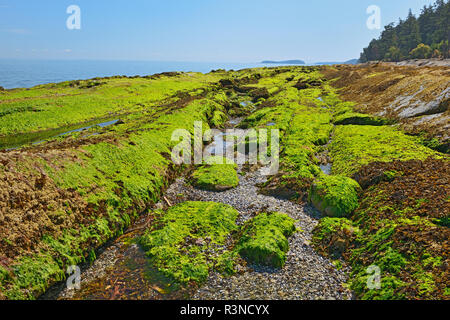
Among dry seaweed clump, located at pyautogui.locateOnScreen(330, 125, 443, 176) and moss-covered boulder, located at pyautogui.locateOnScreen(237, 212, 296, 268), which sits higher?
dry seaweed clump, located at pyautogui.locateOnScreen(330, 125, 443, 176)

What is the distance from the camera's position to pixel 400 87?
4847 centimetres

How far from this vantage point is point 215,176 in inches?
1060

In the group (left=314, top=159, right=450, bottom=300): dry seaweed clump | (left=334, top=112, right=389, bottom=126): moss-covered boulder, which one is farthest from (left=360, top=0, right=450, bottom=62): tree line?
(left=314, top=159, right=450, bottom=300): dry seaweed clump

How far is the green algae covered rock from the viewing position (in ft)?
48.3

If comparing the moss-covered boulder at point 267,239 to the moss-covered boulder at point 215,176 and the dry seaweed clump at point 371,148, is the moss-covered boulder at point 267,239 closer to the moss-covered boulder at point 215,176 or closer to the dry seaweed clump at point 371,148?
the moss-covered boulder at point 215,176

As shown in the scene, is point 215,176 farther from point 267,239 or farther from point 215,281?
point 215,281

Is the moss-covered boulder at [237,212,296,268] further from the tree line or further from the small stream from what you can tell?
the tree line

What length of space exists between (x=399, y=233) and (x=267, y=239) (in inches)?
301

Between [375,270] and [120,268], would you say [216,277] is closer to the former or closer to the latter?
[120,268]

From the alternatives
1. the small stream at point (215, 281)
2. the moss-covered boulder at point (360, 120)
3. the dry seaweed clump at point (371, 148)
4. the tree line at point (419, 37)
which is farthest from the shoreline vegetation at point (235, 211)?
the tree line at point (419, 37)

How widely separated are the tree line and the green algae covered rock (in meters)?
140

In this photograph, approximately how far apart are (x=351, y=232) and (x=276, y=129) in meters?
26.7
